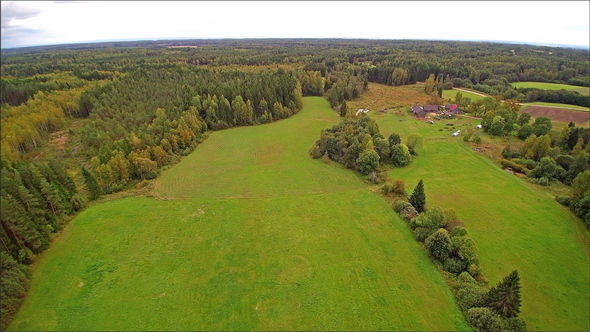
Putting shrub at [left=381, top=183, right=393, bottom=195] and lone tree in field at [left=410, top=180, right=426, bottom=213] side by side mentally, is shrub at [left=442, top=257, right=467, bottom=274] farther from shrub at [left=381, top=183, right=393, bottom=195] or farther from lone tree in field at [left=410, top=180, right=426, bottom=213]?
shrub at [left=381, top=183, right=393, bottom=195]

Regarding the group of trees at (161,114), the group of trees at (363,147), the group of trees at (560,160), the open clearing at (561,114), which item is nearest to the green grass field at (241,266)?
the group of trees at (363,147)

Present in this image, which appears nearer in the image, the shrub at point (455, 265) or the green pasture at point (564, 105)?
the shrub at point (455, 265)

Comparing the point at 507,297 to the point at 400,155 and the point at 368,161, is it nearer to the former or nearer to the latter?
the point at 368,161

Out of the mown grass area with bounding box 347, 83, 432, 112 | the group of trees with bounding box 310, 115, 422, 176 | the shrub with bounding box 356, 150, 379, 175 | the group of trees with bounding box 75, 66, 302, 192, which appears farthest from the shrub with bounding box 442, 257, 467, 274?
the mown grass area with bounding box 347, 83, 432, 112

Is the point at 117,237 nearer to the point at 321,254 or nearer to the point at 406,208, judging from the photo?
the point at 321,254

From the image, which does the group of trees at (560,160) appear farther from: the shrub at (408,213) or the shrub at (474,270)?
the shrub at (408,213)

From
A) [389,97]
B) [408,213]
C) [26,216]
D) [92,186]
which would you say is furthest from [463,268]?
[389,97]
